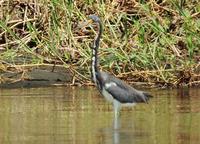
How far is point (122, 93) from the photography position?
31.1 ft

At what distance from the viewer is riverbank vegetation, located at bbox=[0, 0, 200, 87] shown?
506 inches

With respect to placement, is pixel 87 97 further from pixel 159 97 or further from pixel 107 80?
pixel 107 80

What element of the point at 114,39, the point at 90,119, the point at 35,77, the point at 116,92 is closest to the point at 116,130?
the point at 116,92

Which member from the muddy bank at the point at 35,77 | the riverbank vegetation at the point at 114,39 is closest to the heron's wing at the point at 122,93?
the riverbank vegetation at the point at 114,39

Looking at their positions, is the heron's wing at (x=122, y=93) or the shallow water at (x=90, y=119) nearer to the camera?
the shallow water at (x=90, y=119)

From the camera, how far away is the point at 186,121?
939cm

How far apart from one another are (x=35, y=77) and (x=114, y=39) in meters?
1.33

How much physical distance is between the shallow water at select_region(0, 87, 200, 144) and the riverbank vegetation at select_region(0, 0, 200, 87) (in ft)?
2.52

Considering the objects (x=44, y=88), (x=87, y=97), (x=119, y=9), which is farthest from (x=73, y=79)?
(x=119, y=9)

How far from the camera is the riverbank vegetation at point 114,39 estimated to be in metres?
12.8

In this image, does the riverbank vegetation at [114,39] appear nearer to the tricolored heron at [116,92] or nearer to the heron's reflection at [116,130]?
the tricolored heron at [116,92]

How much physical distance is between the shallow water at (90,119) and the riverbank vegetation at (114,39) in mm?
769

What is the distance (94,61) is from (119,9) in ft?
16.0

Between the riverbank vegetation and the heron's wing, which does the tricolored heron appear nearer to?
the heron's wing
